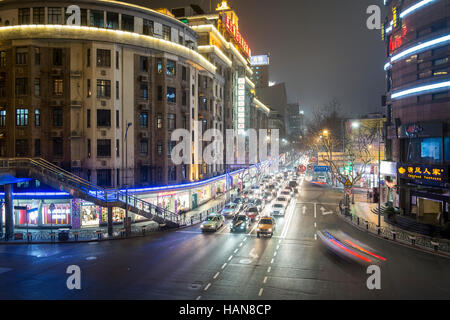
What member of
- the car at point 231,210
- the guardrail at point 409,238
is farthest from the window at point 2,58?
the guardrail at point 409,238

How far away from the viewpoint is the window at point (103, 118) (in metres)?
38.9

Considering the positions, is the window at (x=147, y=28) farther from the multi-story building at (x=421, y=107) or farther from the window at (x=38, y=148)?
the multi-story building at (x=421, y=107)

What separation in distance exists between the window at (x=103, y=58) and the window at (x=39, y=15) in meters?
6.47

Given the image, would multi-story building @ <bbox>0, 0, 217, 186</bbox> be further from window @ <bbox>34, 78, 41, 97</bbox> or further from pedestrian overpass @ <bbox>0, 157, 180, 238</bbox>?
pedestrian overpass @ <bbox>0, 157, 180, 238</bbox>

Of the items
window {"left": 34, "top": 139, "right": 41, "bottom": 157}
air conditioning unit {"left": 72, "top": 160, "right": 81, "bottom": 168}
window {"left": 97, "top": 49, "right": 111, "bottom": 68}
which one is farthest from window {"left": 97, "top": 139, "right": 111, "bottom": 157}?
window {"left": 97, "top": 49, "right": 111, "bottom": 68}

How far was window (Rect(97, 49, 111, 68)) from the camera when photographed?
38.7m

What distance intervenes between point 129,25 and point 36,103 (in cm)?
1326

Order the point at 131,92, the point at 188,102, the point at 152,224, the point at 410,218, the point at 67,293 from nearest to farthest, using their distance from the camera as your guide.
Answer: the point at 67,293 < the point at 410,218 < the point at 152,224 < the point at 131,92 < the point at 188,102

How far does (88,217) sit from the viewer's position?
37.6 metres

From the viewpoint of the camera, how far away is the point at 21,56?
3747cm

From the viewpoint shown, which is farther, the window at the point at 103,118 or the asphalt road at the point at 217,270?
the window at the point at 103,118

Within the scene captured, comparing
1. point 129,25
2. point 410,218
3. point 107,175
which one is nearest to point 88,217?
point 107,175

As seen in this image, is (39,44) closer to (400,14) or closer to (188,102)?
(188,102)

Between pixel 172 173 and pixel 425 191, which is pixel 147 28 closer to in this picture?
pixel 172 173
